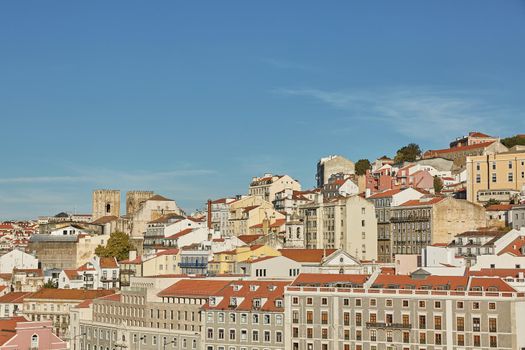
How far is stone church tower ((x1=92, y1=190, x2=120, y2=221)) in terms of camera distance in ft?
479

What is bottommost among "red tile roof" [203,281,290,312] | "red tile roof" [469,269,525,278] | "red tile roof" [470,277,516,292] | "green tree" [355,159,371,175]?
"red tile roof" [203,281,290,312]

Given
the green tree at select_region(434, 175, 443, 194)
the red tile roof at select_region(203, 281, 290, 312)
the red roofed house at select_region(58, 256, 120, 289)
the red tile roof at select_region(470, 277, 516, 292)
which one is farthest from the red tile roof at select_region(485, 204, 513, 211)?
the red roofed house at select_region(58, 256, 120, 289)

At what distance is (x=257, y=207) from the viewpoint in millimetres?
117875

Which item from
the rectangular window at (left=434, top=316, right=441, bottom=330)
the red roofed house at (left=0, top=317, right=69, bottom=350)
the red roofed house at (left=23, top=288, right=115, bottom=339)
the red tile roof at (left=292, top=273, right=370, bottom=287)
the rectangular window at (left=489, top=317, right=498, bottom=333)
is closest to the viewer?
the rectangular window at (left=489, top=317, right=498, bottom=333)

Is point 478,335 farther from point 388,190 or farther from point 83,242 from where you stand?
point 83,242

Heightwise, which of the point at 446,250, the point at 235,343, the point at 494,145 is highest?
the point at 494,145

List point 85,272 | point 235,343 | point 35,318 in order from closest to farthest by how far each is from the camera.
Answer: point 235,343 → point 35,318 → point 85,272

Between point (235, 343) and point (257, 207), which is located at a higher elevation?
point (257, 207)

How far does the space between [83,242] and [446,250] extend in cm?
5170

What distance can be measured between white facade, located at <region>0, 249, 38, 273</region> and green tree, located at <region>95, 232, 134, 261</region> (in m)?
8.42

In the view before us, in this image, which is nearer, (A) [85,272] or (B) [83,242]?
(A) [85,272]

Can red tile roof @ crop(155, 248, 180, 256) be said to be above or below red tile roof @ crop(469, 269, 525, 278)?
above

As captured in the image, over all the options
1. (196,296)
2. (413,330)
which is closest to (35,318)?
(196,296)

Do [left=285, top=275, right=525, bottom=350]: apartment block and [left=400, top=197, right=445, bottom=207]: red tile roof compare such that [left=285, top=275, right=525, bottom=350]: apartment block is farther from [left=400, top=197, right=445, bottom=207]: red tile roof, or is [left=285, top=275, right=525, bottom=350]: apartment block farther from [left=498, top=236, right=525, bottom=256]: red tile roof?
[left=400, top=197, right=445, bottom=207]: red tile roof
